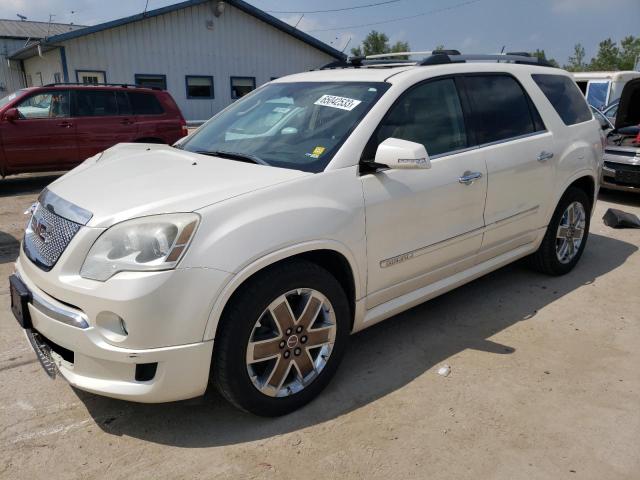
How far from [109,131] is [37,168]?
54.9 inches

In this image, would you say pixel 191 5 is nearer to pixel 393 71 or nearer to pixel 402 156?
pixel 393 71

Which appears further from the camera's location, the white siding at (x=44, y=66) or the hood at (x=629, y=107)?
the white siding at (x=44, y=66)

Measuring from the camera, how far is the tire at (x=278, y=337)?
2512 mm

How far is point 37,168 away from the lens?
9.20 m

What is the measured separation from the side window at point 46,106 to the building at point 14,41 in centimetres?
1717

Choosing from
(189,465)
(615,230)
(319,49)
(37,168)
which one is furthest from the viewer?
(319,49)

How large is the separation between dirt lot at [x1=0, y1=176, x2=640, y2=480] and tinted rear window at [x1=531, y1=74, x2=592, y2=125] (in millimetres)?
1801

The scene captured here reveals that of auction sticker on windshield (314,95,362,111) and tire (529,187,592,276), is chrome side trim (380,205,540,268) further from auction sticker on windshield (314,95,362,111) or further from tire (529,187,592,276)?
auction sticker on windshield (314,95,362,111)

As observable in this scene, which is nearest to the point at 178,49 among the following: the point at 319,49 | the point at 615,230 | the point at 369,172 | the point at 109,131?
the point at 319,49

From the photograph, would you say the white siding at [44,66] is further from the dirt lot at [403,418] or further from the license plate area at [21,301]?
the dirt lot at [403,418]

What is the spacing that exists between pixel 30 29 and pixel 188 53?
15779 millimetres

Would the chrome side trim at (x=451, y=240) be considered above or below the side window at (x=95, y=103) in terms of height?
below

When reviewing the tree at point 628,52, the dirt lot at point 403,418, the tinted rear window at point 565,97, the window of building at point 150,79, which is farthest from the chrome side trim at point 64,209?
the tree at point 628,52

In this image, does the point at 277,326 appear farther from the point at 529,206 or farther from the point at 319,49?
the point at 319,49
